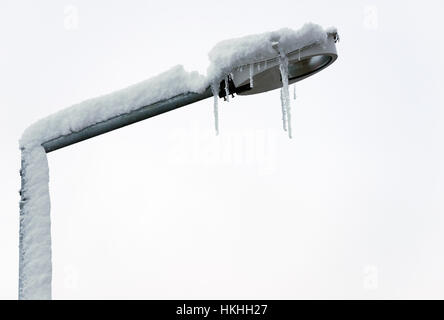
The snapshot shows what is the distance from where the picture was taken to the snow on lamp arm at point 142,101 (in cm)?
248

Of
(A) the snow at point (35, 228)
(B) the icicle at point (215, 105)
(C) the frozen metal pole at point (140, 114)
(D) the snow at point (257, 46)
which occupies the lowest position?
(A) the snow at point (35, 228)

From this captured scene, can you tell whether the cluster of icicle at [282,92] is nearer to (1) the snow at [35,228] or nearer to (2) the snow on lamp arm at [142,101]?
(2) the snow on lamp arm at [142,101]

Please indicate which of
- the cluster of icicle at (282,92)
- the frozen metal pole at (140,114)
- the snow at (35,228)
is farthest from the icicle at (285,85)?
the snow at (35,228)

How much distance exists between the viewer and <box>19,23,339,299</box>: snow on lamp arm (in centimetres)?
248

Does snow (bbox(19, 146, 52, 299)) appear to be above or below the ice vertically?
below

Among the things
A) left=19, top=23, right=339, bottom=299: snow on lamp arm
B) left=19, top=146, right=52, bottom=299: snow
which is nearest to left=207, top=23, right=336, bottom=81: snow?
left=19, top=23, right=339, bottom=299: snow on lamp arm

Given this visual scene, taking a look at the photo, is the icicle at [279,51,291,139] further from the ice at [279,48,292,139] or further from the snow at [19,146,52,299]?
the snow at [19,146,52,299]

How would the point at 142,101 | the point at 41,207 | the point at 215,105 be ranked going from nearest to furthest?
the point at 142,101
the point at 41,207
the point at 215,105

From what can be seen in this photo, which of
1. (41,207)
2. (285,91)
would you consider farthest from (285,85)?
(41,207)

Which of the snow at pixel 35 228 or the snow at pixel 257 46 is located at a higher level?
the snow at pixel 257 46

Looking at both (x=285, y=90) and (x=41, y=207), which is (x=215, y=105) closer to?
(x=285, y=90)

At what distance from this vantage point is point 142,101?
2.47 meters

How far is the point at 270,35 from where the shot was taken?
2.46 metres
